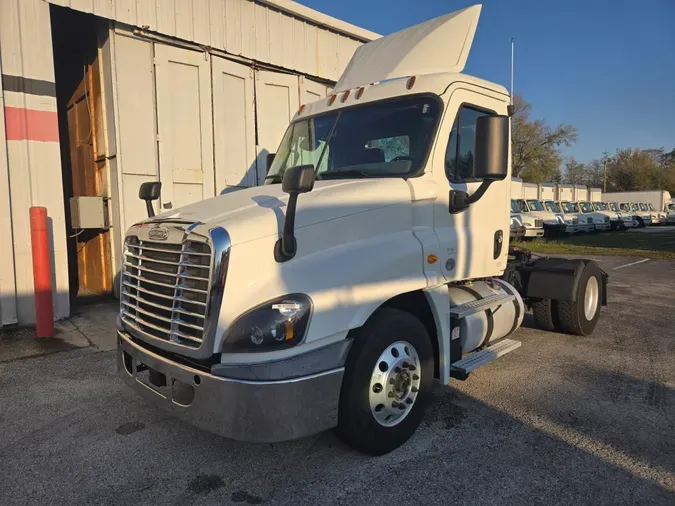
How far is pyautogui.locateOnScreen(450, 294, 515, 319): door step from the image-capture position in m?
3.89

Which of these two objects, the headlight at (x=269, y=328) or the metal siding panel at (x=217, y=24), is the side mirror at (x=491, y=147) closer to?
the headlight at (x=269, y=328)

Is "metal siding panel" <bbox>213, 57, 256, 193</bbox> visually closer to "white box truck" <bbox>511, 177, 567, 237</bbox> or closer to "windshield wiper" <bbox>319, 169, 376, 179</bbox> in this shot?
"windshield wiper" <bbox>319, 169, 376, 179</bbox>

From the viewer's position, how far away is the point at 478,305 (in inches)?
168

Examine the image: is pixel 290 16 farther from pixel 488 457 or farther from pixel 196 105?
pixel 488 457

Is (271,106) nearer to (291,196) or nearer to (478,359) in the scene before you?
(478,359)

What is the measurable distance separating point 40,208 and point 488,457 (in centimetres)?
586

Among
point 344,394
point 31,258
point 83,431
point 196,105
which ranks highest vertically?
point 196,105

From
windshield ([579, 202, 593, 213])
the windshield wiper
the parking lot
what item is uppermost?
the windshield wiper

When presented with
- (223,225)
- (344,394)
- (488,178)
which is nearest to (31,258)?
(223,225)

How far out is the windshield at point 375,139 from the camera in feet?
12.5

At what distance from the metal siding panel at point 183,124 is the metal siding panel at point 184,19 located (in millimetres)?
265

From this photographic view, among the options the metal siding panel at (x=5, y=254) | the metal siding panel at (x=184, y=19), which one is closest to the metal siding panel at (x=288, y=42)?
the metal siding panel at (x=184, y=19)

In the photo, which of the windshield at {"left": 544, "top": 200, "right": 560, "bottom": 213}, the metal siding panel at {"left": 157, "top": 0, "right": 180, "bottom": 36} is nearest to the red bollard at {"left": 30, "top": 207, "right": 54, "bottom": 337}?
the metal siding panel at {"left": 157, "top": 0, "right": 180, "bottom": 36}

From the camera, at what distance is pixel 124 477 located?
3.09 m
